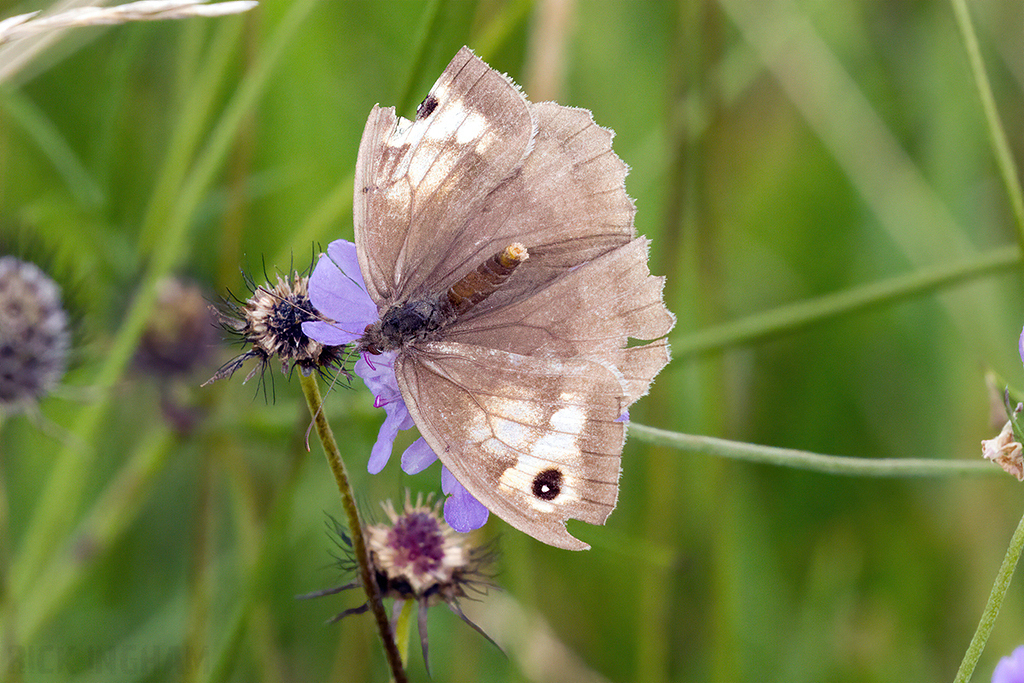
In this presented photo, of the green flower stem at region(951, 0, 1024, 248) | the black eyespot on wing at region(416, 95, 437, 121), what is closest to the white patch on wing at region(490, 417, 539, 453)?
the black eyespot on wing at region(416, 95, 437, 121)

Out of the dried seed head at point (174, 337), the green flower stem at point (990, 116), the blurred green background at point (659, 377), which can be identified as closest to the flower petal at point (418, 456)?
the blurred green background at point (659, 377)

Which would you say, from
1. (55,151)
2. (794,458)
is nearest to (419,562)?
(794,458)

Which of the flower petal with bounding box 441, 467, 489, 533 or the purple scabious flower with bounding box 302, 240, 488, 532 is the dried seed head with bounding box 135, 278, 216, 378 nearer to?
the purple scabious flower with bounding box 302, 240, 488, 532

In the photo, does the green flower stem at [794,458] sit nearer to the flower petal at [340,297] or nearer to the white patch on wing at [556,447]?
the white patch on wing at [556,447]

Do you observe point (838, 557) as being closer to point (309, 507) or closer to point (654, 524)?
point (654, 524)

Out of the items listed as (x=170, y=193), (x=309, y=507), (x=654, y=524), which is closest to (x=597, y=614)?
(x=654, y=524)

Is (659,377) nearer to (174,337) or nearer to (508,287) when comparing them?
(508,287)
